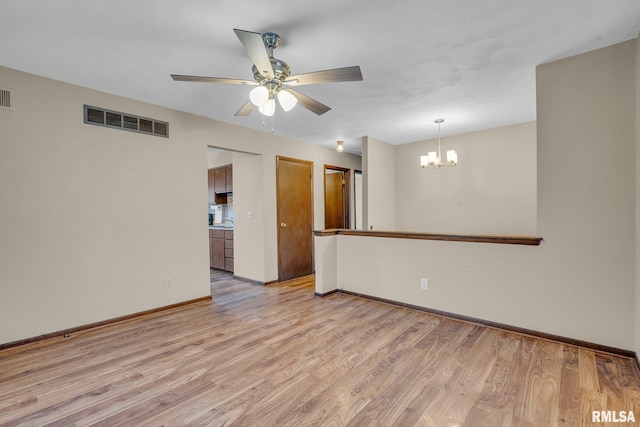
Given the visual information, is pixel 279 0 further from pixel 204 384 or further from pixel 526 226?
pixel 526 226

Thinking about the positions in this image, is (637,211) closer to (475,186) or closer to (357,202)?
(475,186)

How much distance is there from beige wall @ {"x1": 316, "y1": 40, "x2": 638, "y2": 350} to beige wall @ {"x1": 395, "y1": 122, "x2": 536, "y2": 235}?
196 cm

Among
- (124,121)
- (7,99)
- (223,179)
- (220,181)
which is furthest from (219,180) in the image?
(7,99)

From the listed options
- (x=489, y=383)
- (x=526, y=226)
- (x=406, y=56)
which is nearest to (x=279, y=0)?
(x=406, y=56)

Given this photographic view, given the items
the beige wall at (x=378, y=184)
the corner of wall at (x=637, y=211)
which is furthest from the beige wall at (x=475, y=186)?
the corner of wall at (x=637, y=211)

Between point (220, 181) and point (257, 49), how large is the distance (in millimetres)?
4532

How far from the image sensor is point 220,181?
593 centimetres

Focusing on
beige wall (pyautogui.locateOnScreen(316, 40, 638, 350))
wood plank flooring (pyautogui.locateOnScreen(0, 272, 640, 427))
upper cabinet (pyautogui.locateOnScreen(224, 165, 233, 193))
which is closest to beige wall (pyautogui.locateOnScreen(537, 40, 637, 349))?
beige wall (pyautogui.locateOnScreen(316, 40, 638, 350))

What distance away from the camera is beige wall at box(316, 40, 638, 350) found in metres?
2.25

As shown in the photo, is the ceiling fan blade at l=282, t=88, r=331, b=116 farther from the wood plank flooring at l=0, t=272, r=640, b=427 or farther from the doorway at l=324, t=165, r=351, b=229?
the doorway at l=324, t=165, r=351, b=229

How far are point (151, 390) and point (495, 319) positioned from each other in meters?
2.91

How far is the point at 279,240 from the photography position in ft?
15.7

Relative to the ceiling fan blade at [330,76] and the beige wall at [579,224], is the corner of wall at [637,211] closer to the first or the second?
the beige wall at [579,224]

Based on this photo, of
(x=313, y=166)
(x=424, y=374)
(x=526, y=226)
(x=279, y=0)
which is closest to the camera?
(x=279, y=0)
